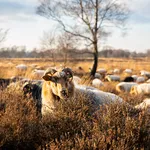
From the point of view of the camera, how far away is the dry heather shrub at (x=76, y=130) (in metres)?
4.85

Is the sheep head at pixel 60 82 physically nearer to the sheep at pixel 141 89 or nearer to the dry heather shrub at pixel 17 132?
the dry heather shrub at pixel 17 132

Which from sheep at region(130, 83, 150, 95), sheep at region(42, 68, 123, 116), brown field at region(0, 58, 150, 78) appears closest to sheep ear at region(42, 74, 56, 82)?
sheep at region(42, 68, 123, 116)

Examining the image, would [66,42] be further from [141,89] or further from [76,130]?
[76,130]

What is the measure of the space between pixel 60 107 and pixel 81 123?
0.79 m

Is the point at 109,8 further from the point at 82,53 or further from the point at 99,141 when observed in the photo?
the point at 99,141

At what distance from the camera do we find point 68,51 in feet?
86.3

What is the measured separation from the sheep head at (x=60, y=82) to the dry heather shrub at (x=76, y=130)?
1.44m

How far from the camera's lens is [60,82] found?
815 cm

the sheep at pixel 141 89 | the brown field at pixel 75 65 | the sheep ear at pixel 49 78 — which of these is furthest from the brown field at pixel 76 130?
the sheep at pixel 141 89

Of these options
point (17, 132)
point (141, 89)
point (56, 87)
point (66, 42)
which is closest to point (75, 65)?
point (66, 42)

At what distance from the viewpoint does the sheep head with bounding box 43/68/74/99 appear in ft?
26.4

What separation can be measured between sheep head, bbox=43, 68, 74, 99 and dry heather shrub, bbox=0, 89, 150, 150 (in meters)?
1.44

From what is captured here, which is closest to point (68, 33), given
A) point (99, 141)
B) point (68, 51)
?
point (68, 51)

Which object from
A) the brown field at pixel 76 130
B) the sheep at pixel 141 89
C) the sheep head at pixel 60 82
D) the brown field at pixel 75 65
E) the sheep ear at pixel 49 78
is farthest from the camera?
the brown field at pixel 75 65
